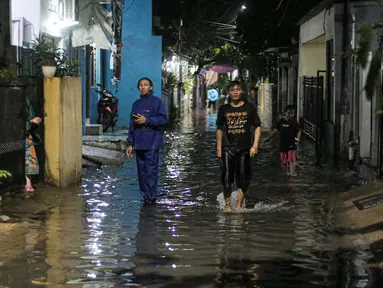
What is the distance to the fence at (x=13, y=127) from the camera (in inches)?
451

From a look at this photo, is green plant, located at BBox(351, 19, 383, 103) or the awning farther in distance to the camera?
the awning

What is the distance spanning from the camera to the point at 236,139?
450 inches

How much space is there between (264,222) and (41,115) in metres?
4.68

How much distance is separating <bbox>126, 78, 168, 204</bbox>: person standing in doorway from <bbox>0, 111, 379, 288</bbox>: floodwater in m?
0.37

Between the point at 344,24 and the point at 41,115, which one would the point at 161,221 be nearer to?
the point at 41,115

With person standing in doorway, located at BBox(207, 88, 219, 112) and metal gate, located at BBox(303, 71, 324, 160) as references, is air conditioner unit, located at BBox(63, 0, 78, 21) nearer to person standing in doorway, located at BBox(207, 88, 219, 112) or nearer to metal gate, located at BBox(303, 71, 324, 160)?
metal gate, located at BBox(303, 71, 324, 160)

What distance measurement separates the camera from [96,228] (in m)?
9.91

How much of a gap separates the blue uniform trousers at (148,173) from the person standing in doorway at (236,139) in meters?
1.12

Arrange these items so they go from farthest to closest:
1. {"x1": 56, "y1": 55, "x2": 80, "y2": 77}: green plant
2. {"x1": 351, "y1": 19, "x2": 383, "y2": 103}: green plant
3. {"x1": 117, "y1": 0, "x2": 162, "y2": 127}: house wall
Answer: {"x1": 117, "y1": 0, "x2": 162, "y2": 127}: house wall, {"x1": 56, "y1": 55, "x2": 80, "y2": 77}: green plant, {"x1": 351, "y1": 19, "x2": 383, "y2": 103}: green plant

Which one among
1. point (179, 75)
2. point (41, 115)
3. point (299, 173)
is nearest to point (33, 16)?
point (41, 115)

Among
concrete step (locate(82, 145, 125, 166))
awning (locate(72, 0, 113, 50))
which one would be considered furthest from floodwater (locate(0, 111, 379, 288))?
awning (locate(72, 0, 113, 50))

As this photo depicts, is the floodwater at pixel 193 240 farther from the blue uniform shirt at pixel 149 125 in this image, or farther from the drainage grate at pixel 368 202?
the blue uniform shirt at pixel 149 125

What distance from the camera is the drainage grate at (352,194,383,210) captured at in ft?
35.8

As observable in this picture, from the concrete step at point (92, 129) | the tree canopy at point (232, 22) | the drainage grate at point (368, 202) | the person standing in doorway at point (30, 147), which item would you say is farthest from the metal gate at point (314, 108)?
the person standing in doorway at point (30, 147)
